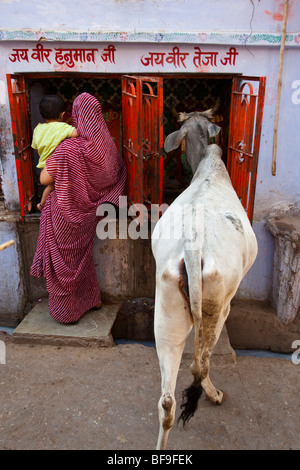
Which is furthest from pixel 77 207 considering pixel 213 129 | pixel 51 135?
pixel 213 129

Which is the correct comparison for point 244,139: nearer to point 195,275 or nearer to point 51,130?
point 51,130

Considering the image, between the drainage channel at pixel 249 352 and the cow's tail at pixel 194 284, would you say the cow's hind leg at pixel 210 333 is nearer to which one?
the cow's tail at pixel 194 284

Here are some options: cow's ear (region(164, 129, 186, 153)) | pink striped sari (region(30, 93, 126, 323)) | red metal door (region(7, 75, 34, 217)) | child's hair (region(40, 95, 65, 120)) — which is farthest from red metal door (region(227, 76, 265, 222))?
red metal door (region(7, 75, 34, 217))

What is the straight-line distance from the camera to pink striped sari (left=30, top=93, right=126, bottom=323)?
361cm

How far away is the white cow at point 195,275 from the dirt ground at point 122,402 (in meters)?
0.46

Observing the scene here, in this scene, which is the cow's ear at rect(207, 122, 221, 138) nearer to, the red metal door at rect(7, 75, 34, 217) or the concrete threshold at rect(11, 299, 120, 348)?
the red metal door at rect(7, 75, 34, 217)

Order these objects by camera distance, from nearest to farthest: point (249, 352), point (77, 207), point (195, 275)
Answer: point (195, 275)
point (77, 207)
point (249, 352)

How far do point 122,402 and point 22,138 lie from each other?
2.44 metres

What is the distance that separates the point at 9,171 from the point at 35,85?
1519mm

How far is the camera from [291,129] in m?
4.07

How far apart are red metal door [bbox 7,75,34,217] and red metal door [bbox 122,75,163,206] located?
93 cm

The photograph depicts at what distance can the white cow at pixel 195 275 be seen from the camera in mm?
2316

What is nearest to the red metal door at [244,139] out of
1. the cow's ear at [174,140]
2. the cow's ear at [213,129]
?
the cow's ear at [213,129]

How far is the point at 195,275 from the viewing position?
2.26 m
